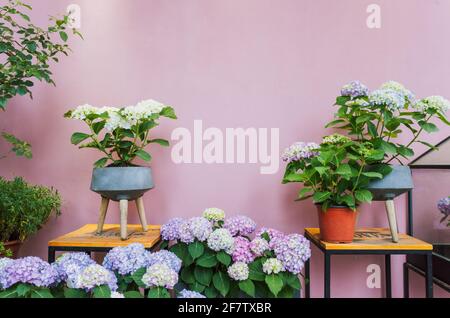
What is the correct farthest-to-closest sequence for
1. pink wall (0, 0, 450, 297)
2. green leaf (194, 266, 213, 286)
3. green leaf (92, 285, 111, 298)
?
pink wall (0, 0, 450, 297) < green leaf (194, 266, 213, 286) < green leaf (92, 285, 111, 298)

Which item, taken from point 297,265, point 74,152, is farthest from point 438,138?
point 74,152

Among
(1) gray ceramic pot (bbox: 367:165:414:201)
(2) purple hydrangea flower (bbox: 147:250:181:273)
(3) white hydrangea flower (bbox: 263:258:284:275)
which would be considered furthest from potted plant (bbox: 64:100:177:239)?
(1) gray ceramic pot (bbox: 367:165:414:201)

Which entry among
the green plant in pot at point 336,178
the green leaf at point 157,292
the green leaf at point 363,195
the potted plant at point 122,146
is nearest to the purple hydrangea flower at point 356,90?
the green plant in pot at point 336,178

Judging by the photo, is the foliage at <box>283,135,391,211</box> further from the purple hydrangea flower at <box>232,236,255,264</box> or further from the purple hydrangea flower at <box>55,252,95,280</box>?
the purple hydrangea flower at <box>55,252,95,280</box>

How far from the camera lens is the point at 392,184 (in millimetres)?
1536

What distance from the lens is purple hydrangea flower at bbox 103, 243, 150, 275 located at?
3.74ft

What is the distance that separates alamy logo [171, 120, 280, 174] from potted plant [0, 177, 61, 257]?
0.78 metres

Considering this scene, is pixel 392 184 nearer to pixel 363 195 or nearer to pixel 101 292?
pixel 363 195

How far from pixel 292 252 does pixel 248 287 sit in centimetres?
21

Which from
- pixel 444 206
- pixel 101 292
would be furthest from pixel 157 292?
pixel 444 206

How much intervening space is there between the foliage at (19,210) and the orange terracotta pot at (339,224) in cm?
133

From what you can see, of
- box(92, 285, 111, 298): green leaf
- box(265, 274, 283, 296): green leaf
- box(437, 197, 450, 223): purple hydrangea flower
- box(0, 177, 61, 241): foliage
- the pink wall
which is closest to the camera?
box(92, 285, 111, 298): green leaf

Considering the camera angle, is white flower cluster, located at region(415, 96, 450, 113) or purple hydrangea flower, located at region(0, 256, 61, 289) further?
white flower cluster, located at region(415, 96, 450, 113)
